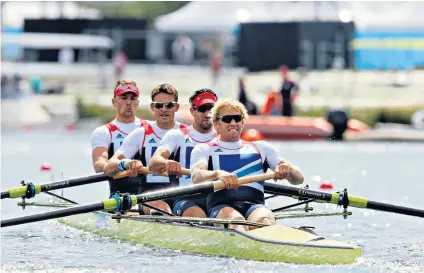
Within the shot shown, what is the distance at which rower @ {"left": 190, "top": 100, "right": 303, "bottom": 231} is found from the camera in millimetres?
12531

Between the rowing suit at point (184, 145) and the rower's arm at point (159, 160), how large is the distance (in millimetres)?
63

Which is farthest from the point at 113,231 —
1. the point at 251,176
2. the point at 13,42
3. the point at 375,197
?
the point at 13,42

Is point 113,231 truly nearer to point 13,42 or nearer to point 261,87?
point 261,87

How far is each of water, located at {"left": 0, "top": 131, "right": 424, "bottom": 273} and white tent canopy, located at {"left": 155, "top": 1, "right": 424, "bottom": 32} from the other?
1555cm

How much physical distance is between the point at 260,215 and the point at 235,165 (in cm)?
64

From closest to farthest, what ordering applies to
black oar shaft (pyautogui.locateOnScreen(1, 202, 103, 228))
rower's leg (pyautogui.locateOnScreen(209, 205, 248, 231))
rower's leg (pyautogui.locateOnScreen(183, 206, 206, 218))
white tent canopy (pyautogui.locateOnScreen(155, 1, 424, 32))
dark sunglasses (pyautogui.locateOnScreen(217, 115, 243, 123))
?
black oar shaft (pyautogui.locateOnScreen(1, 202, 103, 228)), dark sunglasses (pyautogui.locateOnScreen(217, 115, 243, 123)), rower's leg (pyautogui.locateOnScreen(209, 205, 248, 231)), rower's leg (pyautogui.locateOnScreen(183, 206, 206, 218)), white tent canopy (pyautogui.locateOnScreen(155, 1, 424, 32))

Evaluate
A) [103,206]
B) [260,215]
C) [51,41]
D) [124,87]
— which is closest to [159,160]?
[103,206]

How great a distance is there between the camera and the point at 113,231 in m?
14.5

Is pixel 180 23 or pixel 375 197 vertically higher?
pixel 180 23

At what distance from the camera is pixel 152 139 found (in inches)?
570

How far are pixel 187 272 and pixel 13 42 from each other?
37.2 metres

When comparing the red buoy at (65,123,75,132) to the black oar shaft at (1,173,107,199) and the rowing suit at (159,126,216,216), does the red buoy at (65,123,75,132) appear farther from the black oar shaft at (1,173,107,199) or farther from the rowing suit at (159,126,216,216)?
the rowing suit at (159,126,216,216)

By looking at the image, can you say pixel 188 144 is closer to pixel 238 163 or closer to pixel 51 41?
pixel 238 163

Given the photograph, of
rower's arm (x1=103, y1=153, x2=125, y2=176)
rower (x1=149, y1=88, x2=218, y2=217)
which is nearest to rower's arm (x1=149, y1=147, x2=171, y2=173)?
rower (x1=149, y1=88, x2=218, y2=217)
